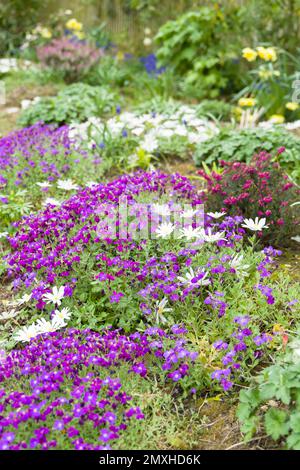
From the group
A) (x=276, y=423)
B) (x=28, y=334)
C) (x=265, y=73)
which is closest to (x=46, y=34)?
(x=265, y=73)

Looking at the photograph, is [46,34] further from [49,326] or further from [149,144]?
[49,326]

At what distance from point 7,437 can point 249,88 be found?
18.9 feet

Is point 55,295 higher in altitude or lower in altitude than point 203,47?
lower

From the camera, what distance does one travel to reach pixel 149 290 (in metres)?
2.98

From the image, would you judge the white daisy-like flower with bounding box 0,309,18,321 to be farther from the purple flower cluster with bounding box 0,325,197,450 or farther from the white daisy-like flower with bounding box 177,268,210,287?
the white daisy-like flower with bounding box 177,268,210,287

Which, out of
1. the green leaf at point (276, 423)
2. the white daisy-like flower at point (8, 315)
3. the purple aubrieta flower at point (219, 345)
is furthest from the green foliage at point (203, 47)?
the green leaf at point (276, 423)

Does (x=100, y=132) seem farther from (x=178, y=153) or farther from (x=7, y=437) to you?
(x=7, y=437)

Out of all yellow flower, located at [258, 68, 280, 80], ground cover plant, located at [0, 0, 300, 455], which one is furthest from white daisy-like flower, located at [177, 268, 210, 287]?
yellow flower, located at [258, 68, 280, 80]

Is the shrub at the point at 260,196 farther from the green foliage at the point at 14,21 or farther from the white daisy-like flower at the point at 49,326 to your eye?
the green foliage at the point at 14,21

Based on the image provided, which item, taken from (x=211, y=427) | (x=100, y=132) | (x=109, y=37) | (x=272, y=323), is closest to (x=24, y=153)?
(x=100, y=132)

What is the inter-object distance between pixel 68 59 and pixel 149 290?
20.2 ft

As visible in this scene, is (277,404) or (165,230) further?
(165,230)

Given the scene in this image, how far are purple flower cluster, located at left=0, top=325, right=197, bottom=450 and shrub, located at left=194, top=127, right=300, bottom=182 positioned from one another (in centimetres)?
239

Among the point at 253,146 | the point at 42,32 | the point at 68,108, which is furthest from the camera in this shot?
the point at 42,32
